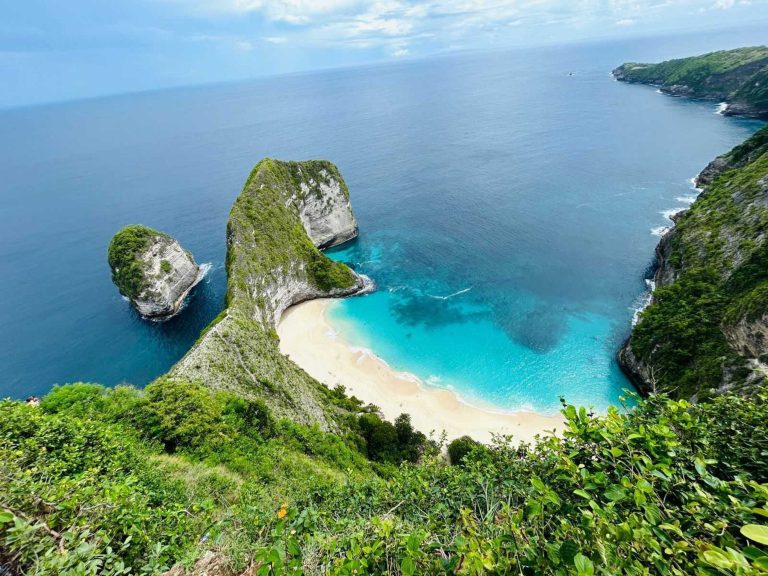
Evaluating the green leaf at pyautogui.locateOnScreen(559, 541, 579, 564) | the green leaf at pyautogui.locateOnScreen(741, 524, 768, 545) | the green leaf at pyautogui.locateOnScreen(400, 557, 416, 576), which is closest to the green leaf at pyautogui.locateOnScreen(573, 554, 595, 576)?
the green leaf at pyautogui.locateOnScreen(559, 541, 579, 564)

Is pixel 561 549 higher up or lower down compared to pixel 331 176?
higher up

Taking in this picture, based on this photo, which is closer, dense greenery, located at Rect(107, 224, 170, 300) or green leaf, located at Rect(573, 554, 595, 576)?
green leaf, located at Rect(573, 554, 595, 576)

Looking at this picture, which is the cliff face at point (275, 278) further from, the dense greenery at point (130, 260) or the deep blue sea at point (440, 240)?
the dense greenery at point (130, 260)

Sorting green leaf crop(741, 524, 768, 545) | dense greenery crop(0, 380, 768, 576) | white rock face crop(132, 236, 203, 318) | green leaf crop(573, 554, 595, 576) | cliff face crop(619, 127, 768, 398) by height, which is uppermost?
green leaf crop(741, 524, 768, 545)

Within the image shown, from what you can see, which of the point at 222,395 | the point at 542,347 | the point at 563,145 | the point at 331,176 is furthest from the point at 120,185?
the point at 563,145

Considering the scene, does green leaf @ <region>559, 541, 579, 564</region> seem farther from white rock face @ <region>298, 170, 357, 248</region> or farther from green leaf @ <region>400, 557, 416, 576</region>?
white rock face @ <region>298, 170, 357, 248</region>

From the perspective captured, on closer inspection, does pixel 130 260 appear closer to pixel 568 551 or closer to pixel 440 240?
pixel 440 240

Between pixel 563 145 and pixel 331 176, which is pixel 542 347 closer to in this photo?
pixel 331 176
